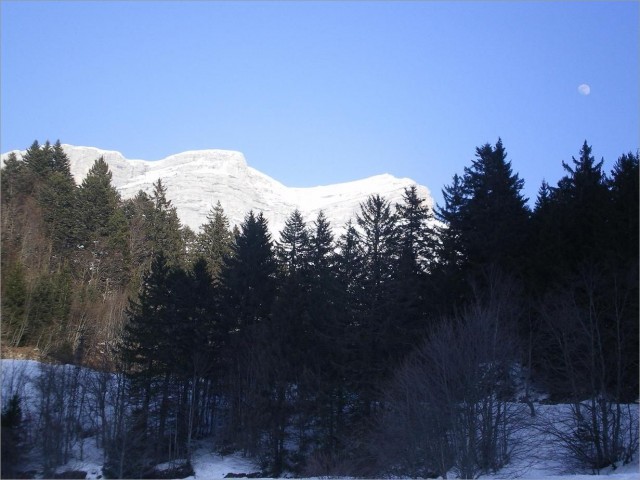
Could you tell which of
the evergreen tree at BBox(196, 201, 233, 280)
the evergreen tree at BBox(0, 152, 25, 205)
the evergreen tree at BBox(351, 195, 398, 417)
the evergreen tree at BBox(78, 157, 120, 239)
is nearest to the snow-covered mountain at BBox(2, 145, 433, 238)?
the evergreen tree at BBox(196, 201, 233, 280)

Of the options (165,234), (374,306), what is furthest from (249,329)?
(165,234)

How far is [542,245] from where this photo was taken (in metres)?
34.9

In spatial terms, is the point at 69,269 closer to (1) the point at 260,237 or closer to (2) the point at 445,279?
(1) the point at 260,237

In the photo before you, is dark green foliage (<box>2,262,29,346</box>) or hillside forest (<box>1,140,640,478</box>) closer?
A: hillside forest (<box>1,140,640,478</box>)

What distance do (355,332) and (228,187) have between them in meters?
94.4

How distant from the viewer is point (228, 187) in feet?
414

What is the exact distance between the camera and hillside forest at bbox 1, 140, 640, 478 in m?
24.6

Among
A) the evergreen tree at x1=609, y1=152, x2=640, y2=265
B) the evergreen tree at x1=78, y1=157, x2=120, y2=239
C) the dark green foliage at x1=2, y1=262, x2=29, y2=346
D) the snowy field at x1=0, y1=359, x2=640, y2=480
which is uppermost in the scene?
the evergreen tree at x1=78, y1=157, x2=120, y2=239

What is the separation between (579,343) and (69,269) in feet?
132

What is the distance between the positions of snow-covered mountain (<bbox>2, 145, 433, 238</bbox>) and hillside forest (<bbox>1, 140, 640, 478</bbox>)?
57.1 meters

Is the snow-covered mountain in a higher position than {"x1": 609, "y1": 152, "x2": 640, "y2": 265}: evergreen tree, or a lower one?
higher

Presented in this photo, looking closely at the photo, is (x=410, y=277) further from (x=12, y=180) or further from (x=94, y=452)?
(x=12, y=180)

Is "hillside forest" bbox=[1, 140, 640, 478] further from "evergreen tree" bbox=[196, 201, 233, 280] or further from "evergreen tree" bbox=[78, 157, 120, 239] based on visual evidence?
"evergreen tree" bbox=[196, 201, 233, 280]

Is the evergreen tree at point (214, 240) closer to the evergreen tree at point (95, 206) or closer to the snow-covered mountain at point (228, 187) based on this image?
the evergreen tree at point (95, 206)
